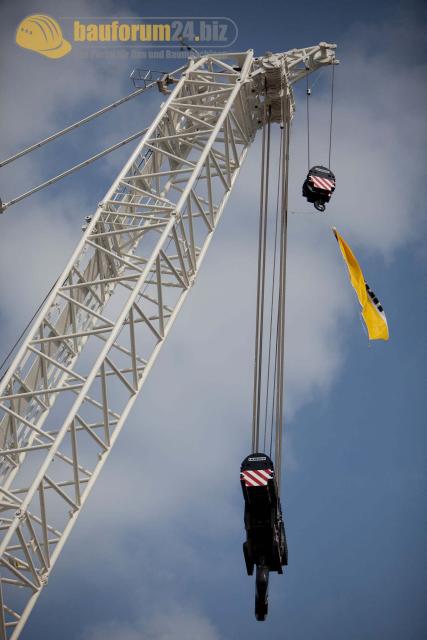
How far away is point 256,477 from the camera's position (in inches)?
1006

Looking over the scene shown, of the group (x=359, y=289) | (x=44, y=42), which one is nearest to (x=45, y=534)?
(x=359, y=289)

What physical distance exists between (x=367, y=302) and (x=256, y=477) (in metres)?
9.72

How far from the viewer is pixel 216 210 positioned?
32000 mm

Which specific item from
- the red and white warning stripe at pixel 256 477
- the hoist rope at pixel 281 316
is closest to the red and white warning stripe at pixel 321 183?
the hoist rope at pixel 281 316

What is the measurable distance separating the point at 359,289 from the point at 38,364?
11.0m

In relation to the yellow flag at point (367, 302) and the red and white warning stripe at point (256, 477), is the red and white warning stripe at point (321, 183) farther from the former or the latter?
the red and white warning stripe at point (256, 477)

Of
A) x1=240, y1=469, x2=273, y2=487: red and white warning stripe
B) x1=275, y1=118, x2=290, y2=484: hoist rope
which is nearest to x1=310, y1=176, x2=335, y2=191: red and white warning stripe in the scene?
x1=275, y1=118, x2=290, y2=484: hoist rope

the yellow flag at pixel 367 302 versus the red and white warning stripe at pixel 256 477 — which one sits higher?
the yellow flag at pixel 367 302

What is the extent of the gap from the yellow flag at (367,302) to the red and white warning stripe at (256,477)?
26.7ft

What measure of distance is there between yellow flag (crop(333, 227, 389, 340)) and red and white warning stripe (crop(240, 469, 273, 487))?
320 inches

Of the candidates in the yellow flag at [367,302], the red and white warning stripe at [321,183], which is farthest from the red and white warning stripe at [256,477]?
the red and white warning stripe at [321,183]

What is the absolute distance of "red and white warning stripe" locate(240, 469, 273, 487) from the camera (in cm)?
2552

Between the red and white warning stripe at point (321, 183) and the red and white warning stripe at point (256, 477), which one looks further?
the red and white warning stripe at point (321, 183)

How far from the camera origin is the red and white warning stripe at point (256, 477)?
2552 cm
